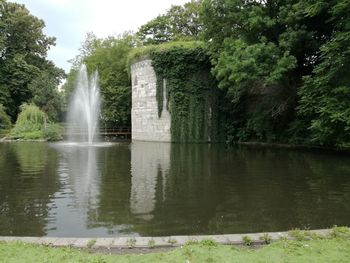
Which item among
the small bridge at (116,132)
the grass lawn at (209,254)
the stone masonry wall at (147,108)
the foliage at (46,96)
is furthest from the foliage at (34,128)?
the grass lawn at (209,254)

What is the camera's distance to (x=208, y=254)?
13.6ft

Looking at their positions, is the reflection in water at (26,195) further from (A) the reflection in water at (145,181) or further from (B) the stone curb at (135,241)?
(A) the reflection in water at (145,181)

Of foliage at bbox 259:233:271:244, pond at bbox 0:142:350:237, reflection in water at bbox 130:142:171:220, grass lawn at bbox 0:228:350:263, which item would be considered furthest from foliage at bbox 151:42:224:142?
grass lawn at bbox 0:228:350:263

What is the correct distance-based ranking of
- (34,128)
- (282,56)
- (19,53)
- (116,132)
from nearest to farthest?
(282,56), (34,128), (116,132), (19,53)

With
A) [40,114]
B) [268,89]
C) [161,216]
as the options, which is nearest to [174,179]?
[161,216]

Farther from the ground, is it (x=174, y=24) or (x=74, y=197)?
(x=174, y=24)

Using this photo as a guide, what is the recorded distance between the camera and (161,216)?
691 cm

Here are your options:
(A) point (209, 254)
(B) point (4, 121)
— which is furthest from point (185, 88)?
(A) point (209, 254)

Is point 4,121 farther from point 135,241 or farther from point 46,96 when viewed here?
point 135,241

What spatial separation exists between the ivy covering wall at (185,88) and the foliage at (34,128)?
8302mm

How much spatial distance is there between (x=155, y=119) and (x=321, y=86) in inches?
519

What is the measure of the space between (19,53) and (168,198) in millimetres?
43164

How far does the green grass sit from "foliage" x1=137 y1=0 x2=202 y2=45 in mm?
38112

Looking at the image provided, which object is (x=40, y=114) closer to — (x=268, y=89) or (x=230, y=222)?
(x=268, y=89)
